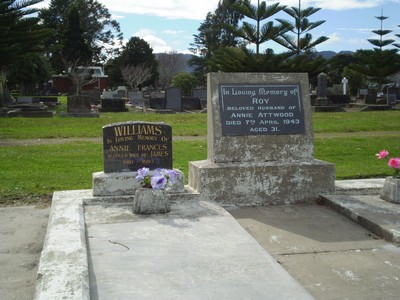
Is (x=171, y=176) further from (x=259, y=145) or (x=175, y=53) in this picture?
(x=175, y=53)

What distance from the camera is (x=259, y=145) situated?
19.1ft

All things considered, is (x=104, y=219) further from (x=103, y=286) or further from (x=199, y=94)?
(x=199, y=94)

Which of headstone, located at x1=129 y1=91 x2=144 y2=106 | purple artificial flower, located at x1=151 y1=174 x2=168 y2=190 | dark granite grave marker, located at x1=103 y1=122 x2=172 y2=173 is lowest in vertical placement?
purple artificial flower, located at x1=151 y1=174 x2=168 y2=190

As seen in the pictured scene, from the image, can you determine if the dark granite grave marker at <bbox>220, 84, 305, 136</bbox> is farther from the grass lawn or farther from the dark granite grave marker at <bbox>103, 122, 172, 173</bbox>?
the grass lawn

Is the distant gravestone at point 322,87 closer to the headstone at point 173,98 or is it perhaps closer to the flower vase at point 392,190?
the headstone at point 173,98

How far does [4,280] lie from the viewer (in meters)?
3.63

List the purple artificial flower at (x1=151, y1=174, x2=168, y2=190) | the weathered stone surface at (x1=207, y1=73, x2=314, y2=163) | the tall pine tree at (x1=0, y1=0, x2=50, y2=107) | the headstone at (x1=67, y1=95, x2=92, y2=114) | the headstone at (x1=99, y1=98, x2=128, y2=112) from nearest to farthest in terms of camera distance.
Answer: the purple artificial flower at (x1=151, y1=174, x2=168, y2=190)
the weathered stone surface at (x1=207, y1=73, x2=314, y2=163)
the tall pine tree at (x1=0, y1=0, x2=50, y2=107)
the headstone at (x1=67, y1=95, x2=92, y2=114)
the headstone at (x1=99, y1=98, x2=128, y2=112)

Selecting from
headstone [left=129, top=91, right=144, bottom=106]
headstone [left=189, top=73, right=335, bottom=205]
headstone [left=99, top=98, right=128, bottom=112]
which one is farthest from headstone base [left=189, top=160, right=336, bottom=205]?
headstone [left=129, top=91, right=144, bottom=106]

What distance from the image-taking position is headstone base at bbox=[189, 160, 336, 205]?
5535 millimetres

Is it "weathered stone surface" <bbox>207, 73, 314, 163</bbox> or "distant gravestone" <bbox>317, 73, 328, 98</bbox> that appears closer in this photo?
"weathered stone surface" <bbox>207, 73, 314, 163</bbox>

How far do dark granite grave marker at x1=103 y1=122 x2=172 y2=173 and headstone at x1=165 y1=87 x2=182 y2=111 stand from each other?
21362 mm

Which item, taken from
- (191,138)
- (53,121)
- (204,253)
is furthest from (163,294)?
(53,121)

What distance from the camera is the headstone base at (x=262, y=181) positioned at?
5.54 m

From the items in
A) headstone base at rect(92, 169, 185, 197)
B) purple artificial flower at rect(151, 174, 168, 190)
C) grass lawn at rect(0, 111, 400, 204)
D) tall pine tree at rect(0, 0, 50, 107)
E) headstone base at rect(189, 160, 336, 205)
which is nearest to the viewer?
purple artificial flower at rect(151, 174, 168, 190)
